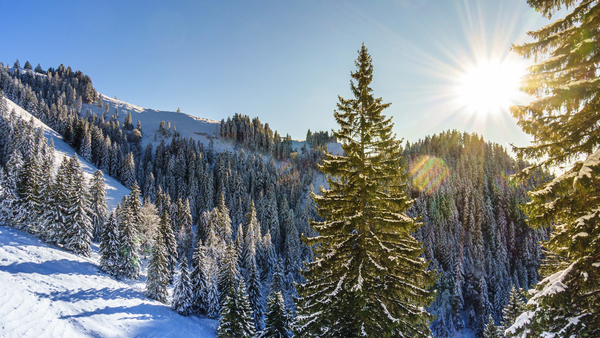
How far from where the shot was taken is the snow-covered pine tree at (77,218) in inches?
1513

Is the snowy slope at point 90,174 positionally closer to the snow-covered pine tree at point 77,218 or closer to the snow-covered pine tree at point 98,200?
the snow-covered pine tree at point 98,200

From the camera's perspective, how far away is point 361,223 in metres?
9.19

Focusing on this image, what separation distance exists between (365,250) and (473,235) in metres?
92.7

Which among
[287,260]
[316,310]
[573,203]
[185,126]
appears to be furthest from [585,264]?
[185,126]

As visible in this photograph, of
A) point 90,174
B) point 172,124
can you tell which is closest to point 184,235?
point 90,174

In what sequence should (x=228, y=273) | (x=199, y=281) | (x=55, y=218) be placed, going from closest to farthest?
(x=55, y=218) → (x=199, y=281) → (x=228, y=273)

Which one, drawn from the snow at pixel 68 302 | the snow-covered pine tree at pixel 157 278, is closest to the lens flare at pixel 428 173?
the snow-covered pine tree at pixel 157 278

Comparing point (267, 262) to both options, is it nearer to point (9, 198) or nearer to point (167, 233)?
point (167, 233)

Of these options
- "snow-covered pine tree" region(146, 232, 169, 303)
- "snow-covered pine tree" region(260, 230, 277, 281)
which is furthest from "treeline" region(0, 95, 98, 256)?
"snow-covered pine tree" region(260, 230, 277, 281)

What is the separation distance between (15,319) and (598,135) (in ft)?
112

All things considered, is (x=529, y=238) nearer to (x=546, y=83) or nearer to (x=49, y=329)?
(x=546, y=83)

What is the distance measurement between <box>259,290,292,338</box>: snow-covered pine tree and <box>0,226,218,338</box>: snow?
11.9m

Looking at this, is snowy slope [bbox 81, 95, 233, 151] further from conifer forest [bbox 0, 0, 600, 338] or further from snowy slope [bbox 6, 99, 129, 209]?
snowy slope [bbox 6, 99, 129, 209]

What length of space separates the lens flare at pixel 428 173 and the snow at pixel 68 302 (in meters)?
105
